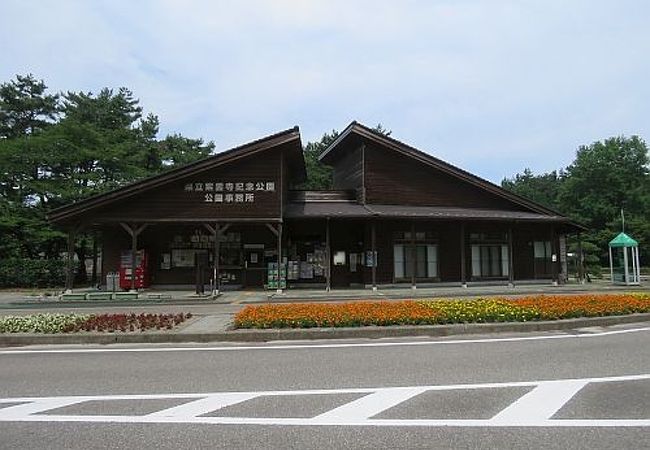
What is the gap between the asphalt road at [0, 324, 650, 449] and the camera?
480cm

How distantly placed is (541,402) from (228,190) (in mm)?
19653

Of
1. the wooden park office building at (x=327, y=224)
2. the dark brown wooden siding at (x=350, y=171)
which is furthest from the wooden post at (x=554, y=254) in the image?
the dark brown wooden siding at (x=350, y=171)

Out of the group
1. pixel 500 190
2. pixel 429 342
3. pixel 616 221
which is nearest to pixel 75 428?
pixel 429 342

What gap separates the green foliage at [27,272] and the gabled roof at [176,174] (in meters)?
8.45

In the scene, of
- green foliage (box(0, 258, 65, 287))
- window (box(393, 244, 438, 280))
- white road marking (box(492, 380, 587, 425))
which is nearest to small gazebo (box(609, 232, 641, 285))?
window (box(393, 244, 438, 280))

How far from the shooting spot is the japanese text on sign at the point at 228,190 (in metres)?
24.1

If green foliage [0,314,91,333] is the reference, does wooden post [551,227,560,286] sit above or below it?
above

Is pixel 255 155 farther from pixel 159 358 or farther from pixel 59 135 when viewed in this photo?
pixel 159 358

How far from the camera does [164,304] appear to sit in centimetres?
1911

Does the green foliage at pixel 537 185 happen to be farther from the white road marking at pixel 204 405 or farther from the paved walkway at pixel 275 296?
the white road marking at pixel 204 405

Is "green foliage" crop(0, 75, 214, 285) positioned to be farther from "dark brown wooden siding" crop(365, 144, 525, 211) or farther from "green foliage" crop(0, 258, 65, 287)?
"dark brown wooden siding" crop(365, 144, 525, 211)

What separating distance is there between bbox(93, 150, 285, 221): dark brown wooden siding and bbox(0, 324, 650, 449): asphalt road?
14.2 m

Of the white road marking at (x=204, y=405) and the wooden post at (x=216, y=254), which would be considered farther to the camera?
the wooden post at (x=216, y=254)

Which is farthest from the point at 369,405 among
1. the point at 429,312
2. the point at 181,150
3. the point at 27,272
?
the point at 181,150
